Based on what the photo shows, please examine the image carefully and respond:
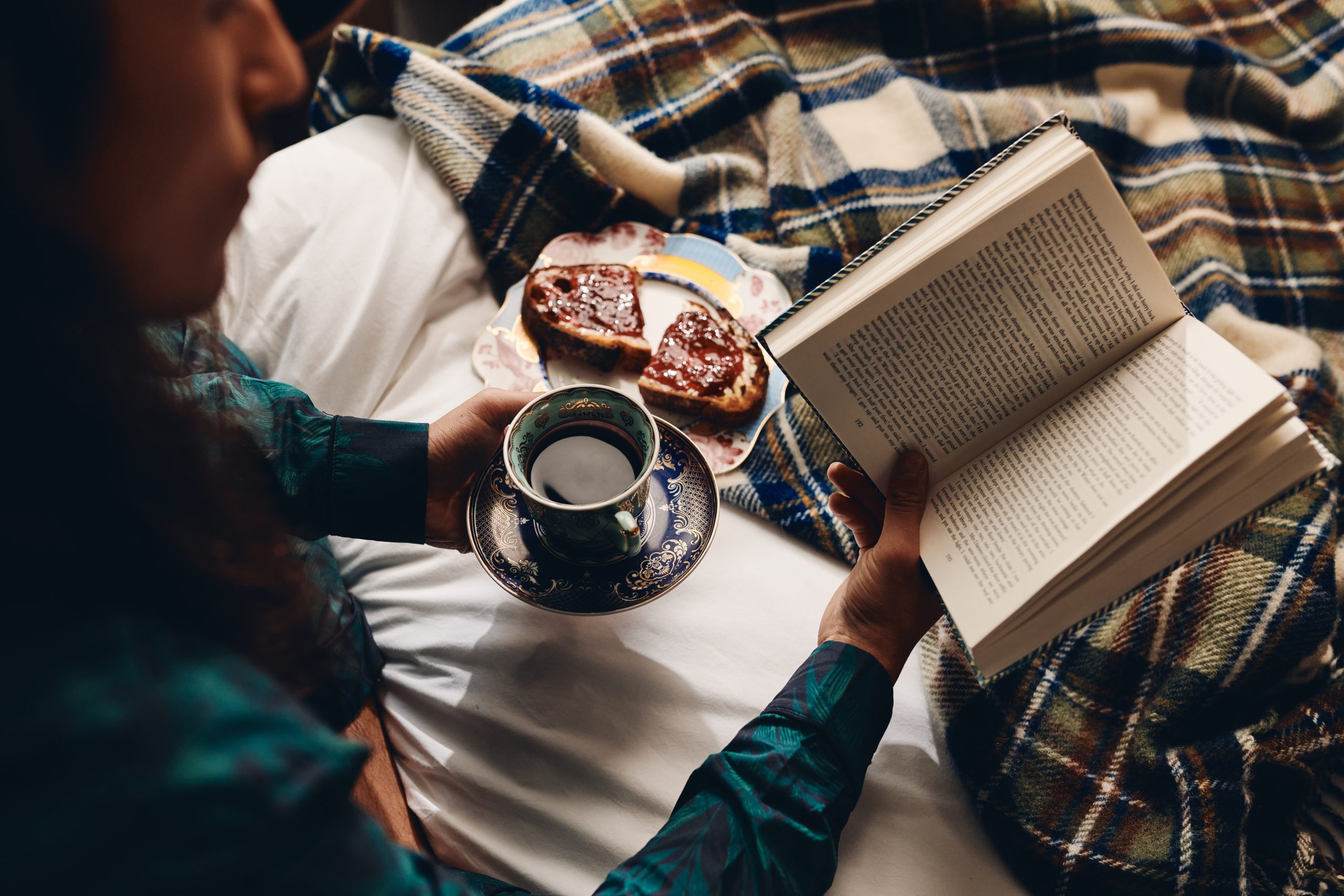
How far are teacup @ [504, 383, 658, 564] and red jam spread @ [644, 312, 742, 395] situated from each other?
162 millimetres

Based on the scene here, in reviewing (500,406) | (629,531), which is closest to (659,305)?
(500,406)

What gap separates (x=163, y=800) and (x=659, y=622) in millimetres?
489

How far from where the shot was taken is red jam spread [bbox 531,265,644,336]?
0.88 metres

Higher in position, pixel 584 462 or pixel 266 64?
pixel 266 64

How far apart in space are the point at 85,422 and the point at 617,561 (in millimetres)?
411

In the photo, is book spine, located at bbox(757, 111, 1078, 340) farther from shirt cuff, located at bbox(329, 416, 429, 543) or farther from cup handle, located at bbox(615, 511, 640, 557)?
shirt cuff, located at bbox(329, 416, 429, 543)

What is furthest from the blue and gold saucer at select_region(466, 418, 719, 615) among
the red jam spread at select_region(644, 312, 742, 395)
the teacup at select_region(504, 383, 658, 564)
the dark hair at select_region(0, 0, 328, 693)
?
the dark hair at select_region(0, 0, 328, 693)

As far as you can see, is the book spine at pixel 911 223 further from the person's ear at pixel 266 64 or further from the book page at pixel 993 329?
the person's ear at pixel 266 64

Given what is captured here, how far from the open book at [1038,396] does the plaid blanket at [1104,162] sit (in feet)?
0.61

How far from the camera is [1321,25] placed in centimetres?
118

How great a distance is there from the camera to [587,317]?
0.89 metres

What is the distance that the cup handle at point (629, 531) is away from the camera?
2.08 feet

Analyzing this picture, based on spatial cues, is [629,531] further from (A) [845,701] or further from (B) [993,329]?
(B) [993,329]

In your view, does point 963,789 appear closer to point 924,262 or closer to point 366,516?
point 924,262
